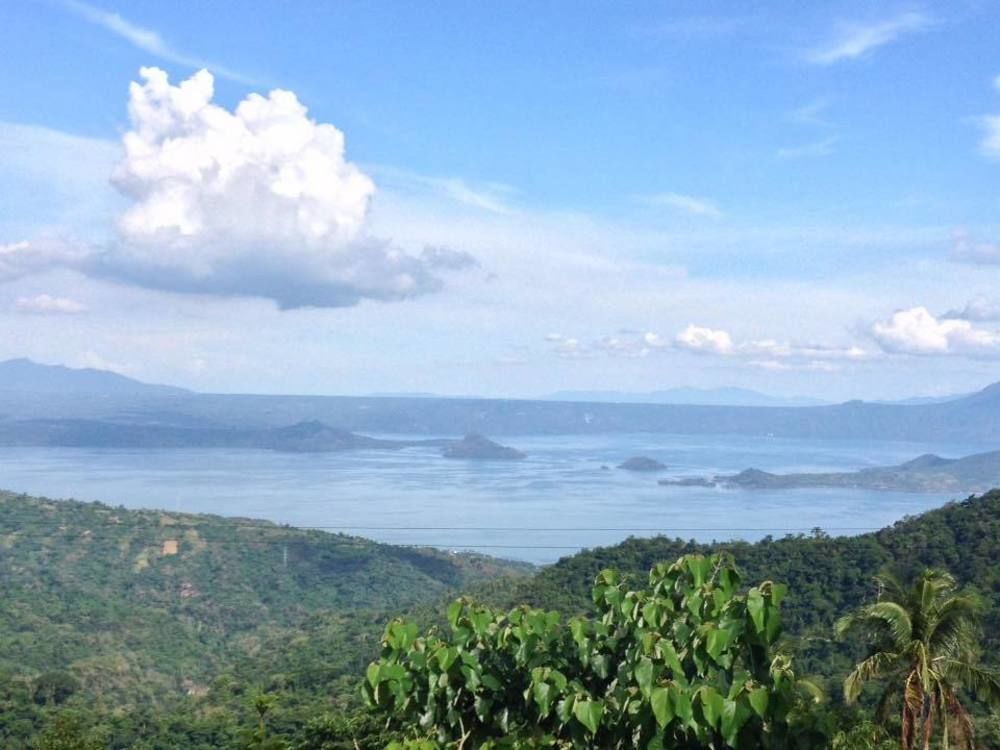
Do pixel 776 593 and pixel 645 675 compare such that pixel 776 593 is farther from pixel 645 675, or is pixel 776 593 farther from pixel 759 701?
pixel 645 675

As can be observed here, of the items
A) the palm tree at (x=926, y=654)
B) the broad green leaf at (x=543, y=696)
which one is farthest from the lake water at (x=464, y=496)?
the broad green leaf at (x=543, y=696)

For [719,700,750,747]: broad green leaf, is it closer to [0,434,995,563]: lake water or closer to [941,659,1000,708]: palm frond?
[941,659,1000,708]: palm frond

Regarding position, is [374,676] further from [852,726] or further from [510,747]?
[852,726]

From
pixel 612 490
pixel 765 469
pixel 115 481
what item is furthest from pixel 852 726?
pixel 765 469

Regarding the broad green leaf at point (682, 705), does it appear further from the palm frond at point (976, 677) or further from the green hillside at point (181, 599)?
the green hillside at point (181, 599)

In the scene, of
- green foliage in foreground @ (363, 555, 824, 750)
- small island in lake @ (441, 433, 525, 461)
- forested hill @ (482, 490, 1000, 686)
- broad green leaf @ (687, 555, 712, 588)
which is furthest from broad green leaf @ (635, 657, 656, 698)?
small island in lake @ (441, 433, 525, 461)
